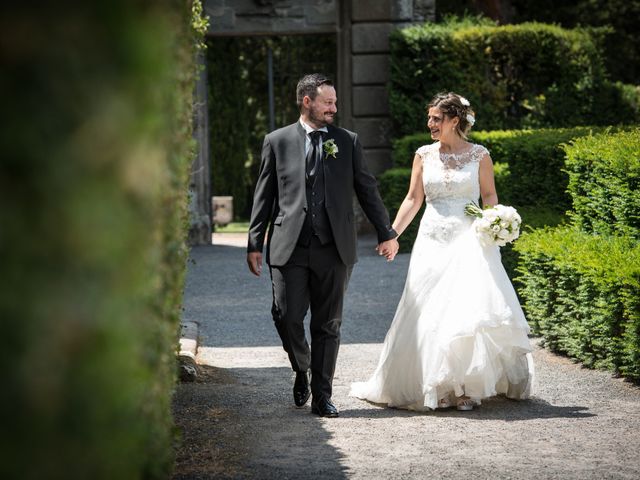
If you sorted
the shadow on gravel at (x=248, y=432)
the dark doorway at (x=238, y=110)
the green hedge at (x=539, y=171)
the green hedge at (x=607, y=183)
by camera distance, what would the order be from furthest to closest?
the dark doorway at (x=238, y=110) < the green hedge at (x=539, y=171) < the green hedge at (x=607, y=183) < the shadow on gravel at (x=248, y=432)

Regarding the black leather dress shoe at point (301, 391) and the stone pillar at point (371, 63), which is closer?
the black leather dress shoe at point (301, 391)

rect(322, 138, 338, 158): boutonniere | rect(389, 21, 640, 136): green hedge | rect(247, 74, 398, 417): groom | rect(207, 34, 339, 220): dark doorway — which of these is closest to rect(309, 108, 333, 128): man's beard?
rect(247, 74, 398, 417): groom

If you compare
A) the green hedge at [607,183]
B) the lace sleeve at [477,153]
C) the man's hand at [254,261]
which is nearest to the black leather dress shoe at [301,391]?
the man's hand at [254,261]

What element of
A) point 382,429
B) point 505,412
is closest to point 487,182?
point 505,412

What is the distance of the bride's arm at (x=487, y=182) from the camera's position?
684 centimetres

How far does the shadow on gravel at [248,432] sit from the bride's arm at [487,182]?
1738 mm

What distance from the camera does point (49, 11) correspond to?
166 centimetres

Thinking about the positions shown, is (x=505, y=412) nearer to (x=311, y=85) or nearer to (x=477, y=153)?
(x=477, y=153)

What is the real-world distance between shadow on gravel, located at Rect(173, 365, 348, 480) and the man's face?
1.67 meters

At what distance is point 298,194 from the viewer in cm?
620

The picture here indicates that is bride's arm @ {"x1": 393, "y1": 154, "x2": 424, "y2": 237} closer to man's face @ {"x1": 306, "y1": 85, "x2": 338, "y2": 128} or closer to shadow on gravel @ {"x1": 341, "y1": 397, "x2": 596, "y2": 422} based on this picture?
man's face @ {"x1": 306, "y1": 85, "x2": 338, "y2": 128}

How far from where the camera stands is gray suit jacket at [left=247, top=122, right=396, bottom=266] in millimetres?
6168

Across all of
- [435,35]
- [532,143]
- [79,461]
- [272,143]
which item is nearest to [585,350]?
[272,143]

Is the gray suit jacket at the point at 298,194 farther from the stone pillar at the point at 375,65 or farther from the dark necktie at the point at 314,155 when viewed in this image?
the stone pillar at the point at 375,65
